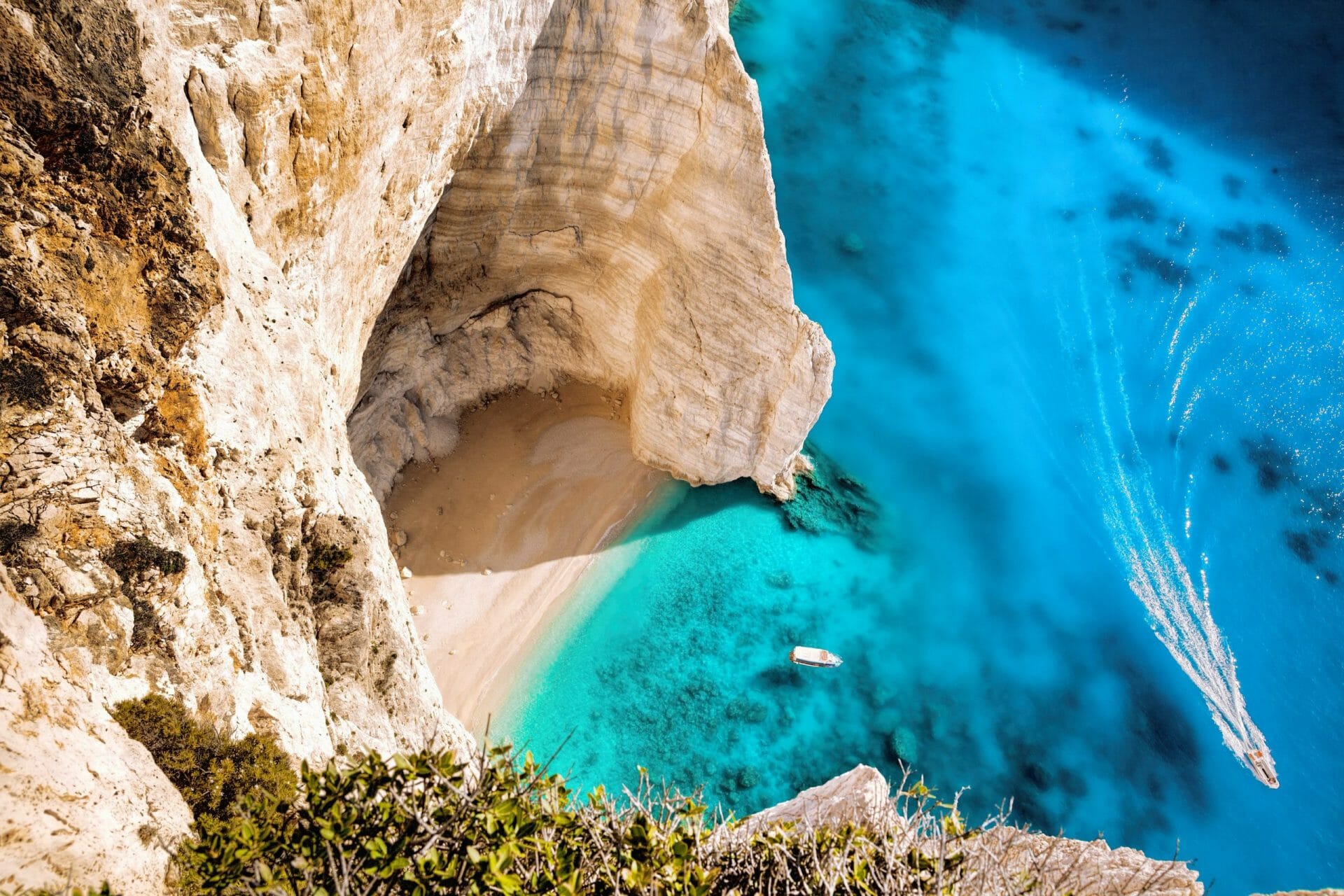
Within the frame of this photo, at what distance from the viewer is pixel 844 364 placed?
18609 millimetres

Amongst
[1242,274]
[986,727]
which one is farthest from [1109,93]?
[986,727]

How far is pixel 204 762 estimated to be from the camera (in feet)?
16.0

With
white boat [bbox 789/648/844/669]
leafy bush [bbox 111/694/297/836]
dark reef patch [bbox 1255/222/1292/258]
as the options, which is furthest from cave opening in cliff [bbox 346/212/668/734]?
dark reef patch [bbox 1255/222/1292/258]

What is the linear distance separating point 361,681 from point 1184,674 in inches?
624

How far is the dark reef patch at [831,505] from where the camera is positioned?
16.3 meters

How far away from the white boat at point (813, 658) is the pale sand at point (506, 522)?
4.05m

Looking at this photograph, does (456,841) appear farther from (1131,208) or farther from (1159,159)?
(1159,159)

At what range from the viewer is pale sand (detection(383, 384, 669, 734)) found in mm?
13906

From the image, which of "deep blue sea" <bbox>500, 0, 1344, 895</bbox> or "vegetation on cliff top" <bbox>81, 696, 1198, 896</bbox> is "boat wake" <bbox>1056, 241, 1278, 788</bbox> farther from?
"vegetation on cliff top" <bbox>81, 696, 1198, 896</bbox>

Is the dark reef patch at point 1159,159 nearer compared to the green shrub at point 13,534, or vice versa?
the green shrub at point 13,534

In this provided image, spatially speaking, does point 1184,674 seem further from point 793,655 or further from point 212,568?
point 212,568

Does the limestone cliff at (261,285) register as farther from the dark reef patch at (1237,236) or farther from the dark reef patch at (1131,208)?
the dark reef patch at (1237,236)

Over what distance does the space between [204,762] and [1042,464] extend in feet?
57.6

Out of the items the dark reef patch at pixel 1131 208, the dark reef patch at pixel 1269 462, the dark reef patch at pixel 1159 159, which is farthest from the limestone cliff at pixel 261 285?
the dark reef patch at pixel 1159 159
